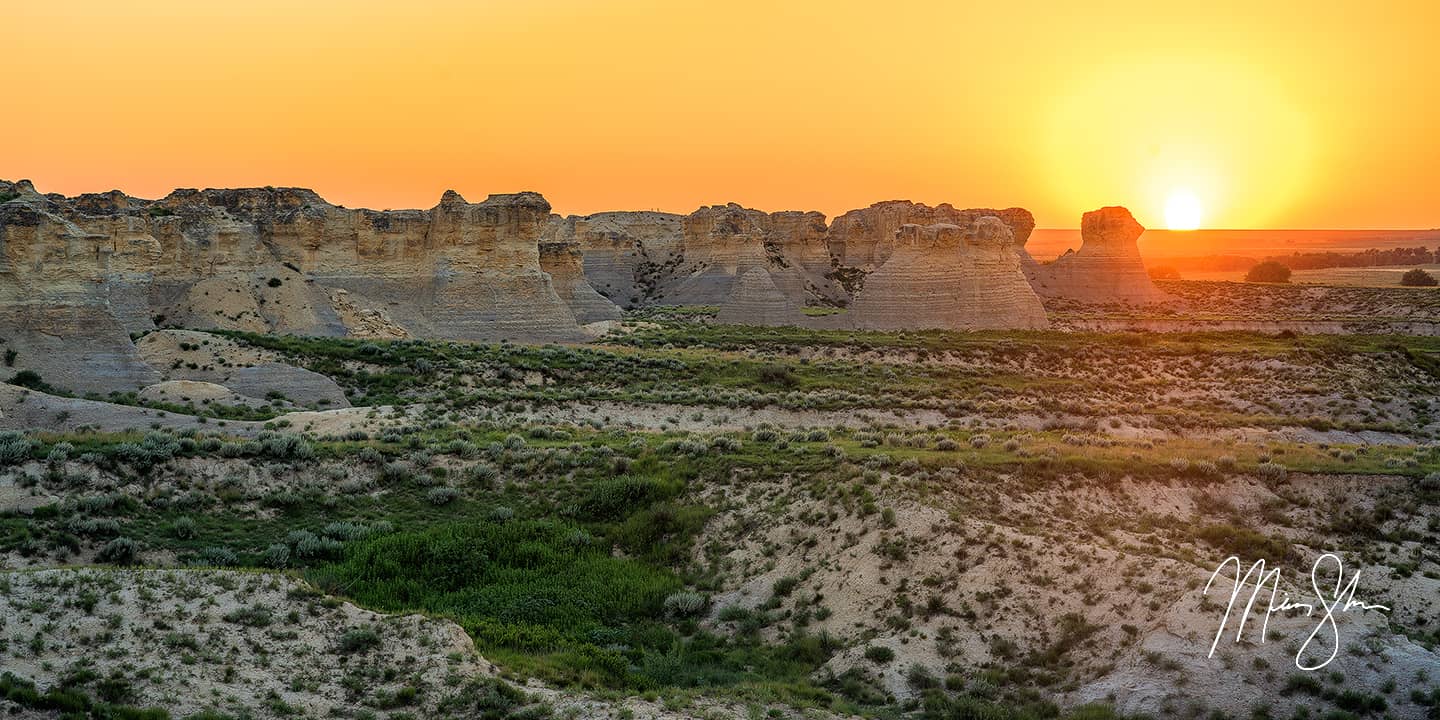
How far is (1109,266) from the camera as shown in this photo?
83625mm

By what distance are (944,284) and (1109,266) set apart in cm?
3654

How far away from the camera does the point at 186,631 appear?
1158cm

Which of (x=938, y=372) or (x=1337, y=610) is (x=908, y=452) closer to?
(x=1337, y=610)

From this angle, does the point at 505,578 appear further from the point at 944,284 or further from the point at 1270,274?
the point at 1270,274

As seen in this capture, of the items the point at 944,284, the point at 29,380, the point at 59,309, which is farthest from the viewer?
the point at 944,284

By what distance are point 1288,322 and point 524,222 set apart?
170 feet

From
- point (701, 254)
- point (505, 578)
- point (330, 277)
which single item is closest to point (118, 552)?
point (505, 578)

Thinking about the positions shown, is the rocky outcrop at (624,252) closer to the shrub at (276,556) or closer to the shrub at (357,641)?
the shrub at (276,556)

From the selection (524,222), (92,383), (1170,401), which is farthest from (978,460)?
(524,222)

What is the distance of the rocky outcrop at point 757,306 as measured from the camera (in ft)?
195

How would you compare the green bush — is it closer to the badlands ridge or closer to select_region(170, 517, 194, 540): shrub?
select_region(170, 517, 194, 540): shrub

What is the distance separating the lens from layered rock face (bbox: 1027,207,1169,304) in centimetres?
8250
